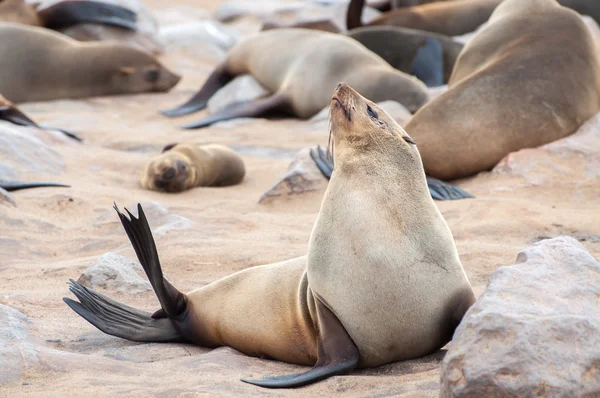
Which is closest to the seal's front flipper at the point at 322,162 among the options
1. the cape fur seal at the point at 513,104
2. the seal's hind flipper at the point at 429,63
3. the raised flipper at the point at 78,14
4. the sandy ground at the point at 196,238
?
the sandy ground at the point at 196,238

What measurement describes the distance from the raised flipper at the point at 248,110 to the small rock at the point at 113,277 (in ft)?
15.3

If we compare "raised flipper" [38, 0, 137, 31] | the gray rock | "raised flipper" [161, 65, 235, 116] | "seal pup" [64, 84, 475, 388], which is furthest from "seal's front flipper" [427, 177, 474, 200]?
"raised flipper" [38, 0, 137, 31]

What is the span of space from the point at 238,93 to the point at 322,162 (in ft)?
12.6

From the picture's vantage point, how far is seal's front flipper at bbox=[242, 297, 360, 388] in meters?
2.63

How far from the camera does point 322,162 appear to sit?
5910 mm

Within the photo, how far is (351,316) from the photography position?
2.79 m

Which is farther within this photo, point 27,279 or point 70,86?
point 70,86

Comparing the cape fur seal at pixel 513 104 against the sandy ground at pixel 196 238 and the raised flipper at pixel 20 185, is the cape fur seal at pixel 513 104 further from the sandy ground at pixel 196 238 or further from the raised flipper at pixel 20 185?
the raised flipper at pixel 20 185

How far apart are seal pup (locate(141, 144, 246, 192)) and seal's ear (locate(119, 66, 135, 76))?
13.0 feet

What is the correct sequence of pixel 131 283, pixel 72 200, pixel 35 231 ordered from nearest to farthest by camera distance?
pixel 131 283 < pixel 35 231 < pixel 72 200

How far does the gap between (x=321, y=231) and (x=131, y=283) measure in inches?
49.1

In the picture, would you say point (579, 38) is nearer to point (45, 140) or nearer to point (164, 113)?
point (45, 140)

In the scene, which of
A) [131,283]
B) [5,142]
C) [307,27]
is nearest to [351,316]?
[131,283]

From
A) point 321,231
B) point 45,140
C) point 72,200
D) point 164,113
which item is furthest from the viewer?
point 164,113
